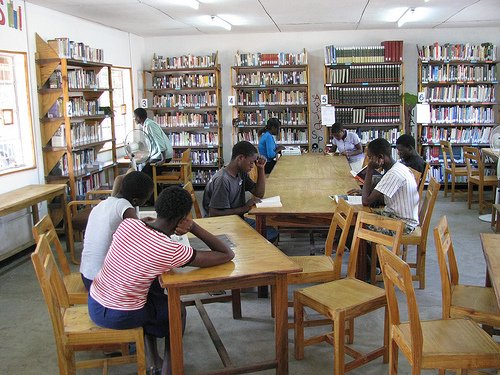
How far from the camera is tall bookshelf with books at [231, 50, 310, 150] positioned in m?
9.02

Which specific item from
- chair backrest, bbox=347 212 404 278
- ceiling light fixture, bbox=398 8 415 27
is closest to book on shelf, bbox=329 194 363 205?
chair backrest, bbox=347 212 404 278

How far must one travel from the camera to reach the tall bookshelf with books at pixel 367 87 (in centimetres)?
882

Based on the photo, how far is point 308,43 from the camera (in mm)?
9250

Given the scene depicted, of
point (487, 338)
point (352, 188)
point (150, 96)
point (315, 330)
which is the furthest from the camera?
point (150, 96)

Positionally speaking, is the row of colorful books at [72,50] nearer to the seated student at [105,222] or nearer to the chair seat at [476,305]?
the seated student at [105,222]

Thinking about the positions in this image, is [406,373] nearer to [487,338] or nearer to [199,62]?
[487,338]

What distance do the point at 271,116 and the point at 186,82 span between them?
1.57m

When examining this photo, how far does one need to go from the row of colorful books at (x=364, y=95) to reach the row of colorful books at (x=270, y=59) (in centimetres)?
72

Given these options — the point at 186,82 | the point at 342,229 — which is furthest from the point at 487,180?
the point at 186,82

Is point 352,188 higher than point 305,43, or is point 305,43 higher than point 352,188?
point 305,43

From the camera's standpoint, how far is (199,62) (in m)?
9.12

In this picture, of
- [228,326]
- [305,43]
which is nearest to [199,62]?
[305,43]

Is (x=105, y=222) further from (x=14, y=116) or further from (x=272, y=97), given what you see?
(x=272, y=97)

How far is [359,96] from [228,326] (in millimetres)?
6174
